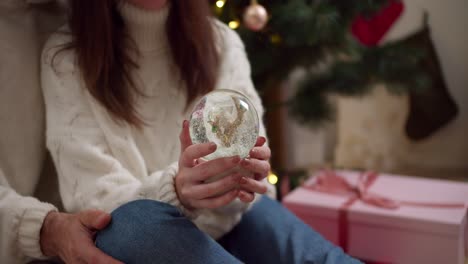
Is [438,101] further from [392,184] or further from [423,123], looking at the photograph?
[392,184]

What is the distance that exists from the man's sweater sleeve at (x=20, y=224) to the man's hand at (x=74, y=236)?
1 centimetres

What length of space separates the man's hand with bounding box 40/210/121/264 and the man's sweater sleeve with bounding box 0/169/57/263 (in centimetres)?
1

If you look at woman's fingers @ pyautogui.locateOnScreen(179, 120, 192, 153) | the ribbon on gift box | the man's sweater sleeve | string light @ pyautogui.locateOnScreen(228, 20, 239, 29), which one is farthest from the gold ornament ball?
the man's sweater sleeve

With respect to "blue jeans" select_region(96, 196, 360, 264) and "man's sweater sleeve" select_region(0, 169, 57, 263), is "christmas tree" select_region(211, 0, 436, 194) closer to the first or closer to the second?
"blue jeans" select_region(96, 196, 360, 264)

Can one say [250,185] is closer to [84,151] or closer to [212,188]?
[212,188]

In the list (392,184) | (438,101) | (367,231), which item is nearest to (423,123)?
(438,101)

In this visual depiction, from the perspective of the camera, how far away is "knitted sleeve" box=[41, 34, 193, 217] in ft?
2.51

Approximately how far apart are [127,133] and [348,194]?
1.99 ft

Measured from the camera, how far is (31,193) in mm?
843

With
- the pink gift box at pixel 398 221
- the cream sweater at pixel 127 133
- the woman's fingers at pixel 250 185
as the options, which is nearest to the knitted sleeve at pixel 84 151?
the cream sweater at pixel 127 133

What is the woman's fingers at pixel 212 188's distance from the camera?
68 cm

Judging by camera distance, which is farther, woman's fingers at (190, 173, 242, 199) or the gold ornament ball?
the gold ornament ball

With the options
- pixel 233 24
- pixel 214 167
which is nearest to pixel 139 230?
pixel 214 167

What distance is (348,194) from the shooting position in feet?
3.81
